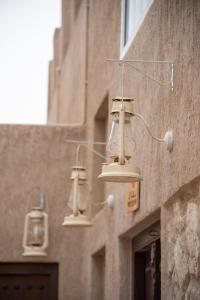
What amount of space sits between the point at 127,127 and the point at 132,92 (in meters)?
2.01

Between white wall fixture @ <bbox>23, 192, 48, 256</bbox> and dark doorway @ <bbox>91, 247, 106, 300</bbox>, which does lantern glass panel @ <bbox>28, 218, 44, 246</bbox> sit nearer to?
white wall fixture @ <bbox>23, 192, 48, 256</bbox>

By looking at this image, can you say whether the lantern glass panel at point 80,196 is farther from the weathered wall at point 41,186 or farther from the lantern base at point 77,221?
the weathered wall at point 41,186

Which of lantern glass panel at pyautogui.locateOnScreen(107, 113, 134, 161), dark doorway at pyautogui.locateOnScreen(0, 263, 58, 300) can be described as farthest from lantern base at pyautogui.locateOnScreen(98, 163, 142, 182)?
dark doorway at pyautogui.locateOnScreen(0, 263, 58, 300)

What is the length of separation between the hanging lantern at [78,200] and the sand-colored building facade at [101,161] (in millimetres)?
379

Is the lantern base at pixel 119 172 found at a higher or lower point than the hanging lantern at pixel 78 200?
lower

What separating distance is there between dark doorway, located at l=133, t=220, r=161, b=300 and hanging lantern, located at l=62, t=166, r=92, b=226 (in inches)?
33.1

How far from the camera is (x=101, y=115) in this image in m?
12.6

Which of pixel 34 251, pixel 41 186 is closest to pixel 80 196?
pixel 34 251

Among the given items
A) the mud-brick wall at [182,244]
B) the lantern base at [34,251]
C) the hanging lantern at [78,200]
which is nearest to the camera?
the mud-brick wall at [182,244]

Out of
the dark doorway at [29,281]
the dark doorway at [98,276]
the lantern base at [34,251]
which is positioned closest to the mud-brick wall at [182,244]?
the dark doorway at [98,276]

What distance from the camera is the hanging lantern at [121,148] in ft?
23.8

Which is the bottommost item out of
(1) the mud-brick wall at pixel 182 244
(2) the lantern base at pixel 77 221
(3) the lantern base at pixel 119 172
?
(1) the mud-brick wall at pixel 182 244

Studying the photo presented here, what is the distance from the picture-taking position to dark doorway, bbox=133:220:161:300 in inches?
339

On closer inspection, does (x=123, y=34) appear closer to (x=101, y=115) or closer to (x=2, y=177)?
(x=101, y=115)
